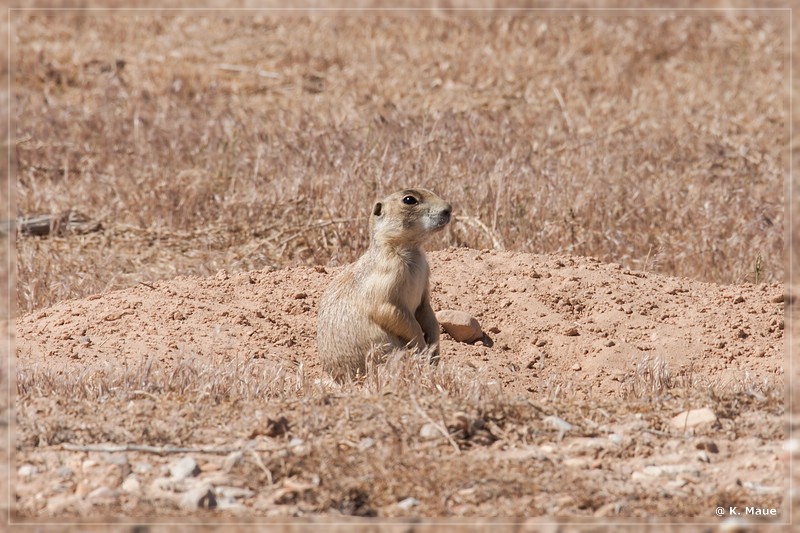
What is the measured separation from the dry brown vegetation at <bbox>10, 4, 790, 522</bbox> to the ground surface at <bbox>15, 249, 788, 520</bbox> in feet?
0.05

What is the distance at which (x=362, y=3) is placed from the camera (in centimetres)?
1165

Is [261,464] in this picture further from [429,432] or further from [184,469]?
[429,432]

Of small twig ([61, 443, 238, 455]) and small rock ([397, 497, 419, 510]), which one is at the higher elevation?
small rock ([397, 497, 419, 510])

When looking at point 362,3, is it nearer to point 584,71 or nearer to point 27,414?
point 584,71

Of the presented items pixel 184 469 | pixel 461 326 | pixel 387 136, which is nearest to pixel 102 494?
pixel 184 469

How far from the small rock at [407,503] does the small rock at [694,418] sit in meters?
1.14

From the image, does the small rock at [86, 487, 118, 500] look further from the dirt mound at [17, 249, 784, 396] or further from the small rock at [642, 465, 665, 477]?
the small rock at [642, 465, 665, 477]

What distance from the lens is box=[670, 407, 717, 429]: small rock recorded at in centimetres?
403

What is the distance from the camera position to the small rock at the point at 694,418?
4031 millimetres

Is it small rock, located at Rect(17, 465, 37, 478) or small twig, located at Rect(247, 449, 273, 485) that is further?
small rock, located at Rect(17, 465, 37, 478)

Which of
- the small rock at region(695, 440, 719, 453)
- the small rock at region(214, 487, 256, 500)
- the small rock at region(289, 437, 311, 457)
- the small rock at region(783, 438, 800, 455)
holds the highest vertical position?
the small rock at region(783, 438, 800, 455)

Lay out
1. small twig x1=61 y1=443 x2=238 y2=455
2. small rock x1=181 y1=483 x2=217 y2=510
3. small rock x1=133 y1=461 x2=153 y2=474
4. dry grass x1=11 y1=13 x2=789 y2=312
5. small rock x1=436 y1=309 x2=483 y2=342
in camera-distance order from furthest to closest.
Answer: dry grass x1=11 y1=13 x2=789 y2=312 < small rock x1=436 y1=309 x2=483 y2=342 < small twig x1=61 y1=443 x2=238 y2=455 < small rock x1=133 y1=461 x2=153 y2=474 < small rock x1=181 y1=483 x2=217 y2=510

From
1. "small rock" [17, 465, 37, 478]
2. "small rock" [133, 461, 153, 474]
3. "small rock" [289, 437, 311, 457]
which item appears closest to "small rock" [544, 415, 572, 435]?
"small rock" [289, 437, 311, 457]

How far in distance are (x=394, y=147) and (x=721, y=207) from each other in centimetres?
241
